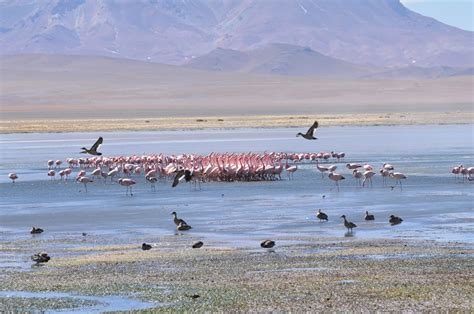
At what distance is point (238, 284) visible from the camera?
12383 mm

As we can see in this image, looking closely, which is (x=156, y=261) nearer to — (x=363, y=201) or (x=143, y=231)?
(x=143, y=231)

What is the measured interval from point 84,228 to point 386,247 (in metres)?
5.57

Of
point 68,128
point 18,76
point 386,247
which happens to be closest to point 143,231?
point 386,247

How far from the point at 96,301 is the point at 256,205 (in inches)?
407

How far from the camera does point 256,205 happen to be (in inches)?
862

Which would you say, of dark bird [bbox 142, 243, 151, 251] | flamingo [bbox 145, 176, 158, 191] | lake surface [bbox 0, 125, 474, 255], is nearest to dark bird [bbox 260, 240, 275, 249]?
lake surface [bbox 0, 125, 474, 255]

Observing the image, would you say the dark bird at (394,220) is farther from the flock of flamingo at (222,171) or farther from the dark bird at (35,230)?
the flock of flamingo at (222,171)

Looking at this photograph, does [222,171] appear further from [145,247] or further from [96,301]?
[96,301]

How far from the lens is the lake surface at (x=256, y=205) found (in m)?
17.7

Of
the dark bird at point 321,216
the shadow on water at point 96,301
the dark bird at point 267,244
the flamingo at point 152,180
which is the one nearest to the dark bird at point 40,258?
the shadow on water at point 96,301

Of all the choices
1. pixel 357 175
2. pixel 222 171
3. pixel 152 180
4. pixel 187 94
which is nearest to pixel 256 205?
pixel 357 175

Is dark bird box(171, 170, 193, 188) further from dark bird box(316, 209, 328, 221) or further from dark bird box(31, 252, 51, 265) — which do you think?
dark bird box(31, 252, 51, 265)

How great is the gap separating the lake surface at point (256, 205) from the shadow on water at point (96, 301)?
14.3 ft

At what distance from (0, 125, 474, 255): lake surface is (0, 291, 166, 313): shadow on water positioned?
4.37 metres
